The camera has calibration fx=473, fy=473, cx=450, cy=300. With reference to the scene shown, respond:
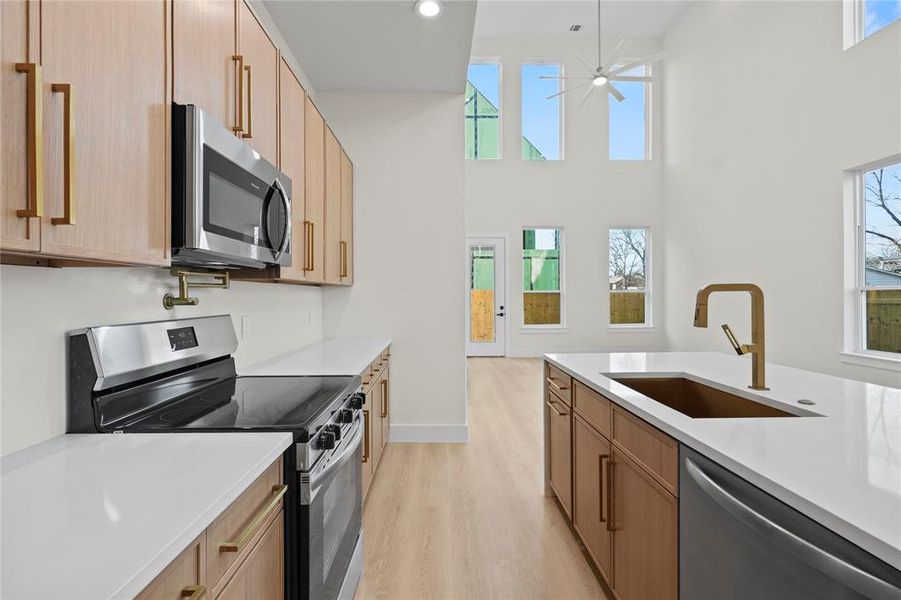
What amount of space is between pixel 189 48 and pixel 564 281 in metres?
7.73

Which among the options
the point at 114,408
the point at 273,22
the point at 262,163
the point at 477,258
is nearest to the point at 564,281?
the point at 477,258

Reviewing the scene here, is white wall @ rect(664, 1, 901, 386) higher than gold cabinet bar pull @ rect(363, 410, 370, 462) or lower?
higher

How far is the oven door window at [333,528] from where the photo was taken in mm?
1295

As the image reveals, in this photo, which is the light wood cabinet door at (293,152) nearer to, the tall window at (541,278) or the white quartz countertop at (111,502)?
the white quartz countertop at (111,502)

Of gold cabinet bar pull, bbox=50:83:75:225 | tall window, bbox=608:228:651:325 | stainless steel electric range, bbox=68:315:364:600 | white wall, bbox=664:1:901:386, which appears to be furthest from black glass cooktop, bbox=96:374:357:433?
tall window, bbox=608:228:651:325

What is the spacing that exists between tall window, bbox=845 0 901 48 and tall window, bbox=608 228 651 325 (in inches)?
167

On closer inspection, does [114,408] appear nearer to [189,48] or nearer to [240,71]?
[189,48]

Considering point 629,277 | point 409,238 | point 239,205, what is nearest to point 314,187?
point 239,205

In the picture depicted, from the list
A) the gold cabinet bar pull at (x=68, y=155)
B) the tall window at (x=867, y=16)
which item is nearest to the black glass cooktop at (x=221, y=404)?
the gold cabinet bar pull at (x=68, y=155)

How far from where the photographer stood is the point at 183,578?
29.6 inches

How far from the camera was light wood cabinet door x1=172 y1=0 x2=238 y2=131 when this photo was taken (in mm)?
1252

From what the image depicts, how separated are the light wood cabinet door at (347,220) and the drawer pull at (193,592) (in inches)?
106

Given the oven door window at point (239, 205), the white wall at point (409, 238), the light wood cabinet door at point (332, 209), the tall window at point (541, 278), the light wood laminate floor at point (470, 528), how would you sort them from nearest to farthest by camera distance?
the oven door window at point (239, 205) < the light wood laminate floor at point (470, 528) < the light wood cabinet door at point (332, 209) < the white wall at point (409, 238) < the tall window at point (541, 278)

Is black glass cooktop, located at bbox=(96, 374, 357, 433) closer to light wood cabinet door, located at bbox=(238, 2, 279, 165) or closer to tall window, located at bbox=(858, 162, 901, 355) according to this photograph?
light wood cabinet door, located at bbox=(238, 2, 279, 165)
